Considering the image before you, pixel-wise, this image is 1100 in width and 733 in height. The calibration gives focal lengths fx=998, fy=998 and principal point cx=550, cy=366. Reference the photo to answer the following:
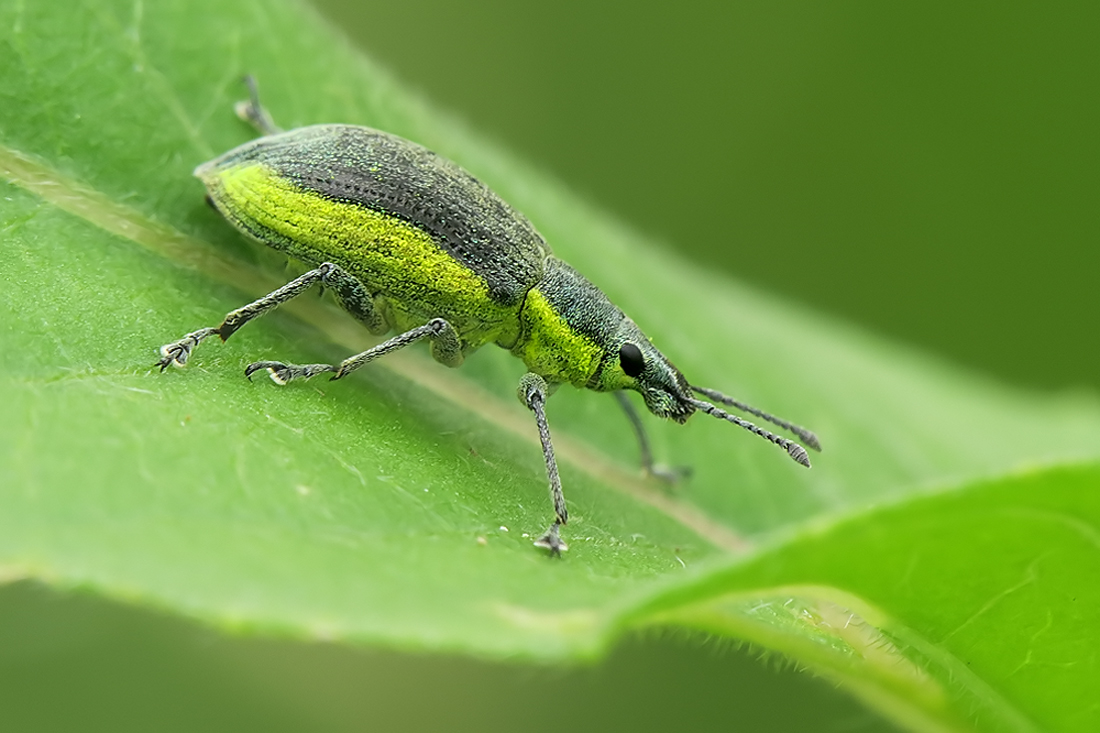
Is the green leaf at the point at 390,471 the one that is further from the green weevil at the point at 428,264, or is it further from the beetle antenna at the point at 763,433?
the beetle antenna at the point at 763,433

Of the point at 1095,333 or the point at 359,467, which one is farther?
the point at 1095,333

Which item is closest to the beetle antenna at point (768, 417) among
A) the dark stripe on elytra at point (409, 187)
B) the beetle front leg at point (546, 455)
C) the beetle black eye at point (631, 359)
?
the beetle black eye at point (631, 359)

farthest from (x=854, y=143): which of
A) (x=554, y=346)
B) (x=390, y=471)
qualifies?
(x=390, y=471)

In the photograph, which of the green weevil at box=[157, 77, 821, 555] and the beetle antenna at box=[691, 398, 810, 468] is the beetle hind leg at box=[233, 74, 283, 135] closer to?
the green weevil at box=[157, 77, 821, 555]

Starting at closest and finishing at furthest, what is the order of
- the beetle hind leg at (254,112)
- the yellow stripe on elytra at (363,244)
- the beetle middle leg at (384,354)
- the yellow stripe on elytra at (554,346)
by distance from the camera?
the beetle middle leg at (384,354)
the yellow stripe on elytra at (363,244)
the beetle hind leg at (254,112)
the yellow stripe on elytra at (554,346)

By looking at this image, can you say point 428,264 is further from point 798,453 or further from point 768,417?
point 798,453

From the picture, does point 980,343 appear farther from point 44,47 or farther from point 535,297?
point 44,47

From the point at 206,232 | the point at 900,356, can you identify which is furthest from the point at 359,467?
the point at 900,356
